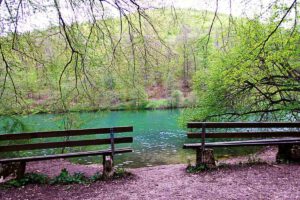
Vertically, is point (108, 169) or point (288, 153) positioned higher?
point (288, 153)

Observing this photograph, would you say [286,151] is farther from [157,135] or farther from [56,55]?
[157,135]

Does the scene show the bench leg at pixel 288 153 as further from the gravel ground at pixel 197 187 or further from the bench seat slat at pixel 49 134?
the bench seat slat at pixel 49 134

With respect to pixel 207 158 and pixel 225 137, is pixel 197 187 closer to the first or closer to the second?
pixel 207 158

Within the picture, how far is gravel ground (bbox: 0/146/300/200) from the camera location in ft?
15.5

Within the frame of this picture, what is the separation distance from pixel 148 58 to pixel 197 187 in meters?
2.99

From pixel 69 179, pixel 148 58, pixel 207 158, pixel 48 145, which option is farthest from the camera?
pixel 207 158

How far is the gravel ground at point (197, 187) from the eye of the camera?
4723mm

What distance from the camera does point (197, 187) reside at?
16.9ft

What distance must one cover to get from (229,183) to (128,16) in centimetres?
382

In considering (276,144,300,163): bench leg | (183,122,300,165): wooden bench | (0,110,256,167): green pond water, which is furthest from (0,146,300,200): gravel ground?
(0,110,256,167): green pond water

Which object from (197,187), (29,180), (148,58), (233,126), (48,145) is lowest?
(29,180)

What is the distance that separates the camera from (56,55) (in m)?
3.97

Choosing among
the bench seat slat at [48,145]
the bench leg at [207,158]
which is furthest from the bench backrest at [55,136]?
the bench leg at [207,158]

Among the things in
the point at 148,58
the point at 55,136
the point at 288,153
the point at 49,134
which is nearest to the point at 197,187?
the point at 288,153
